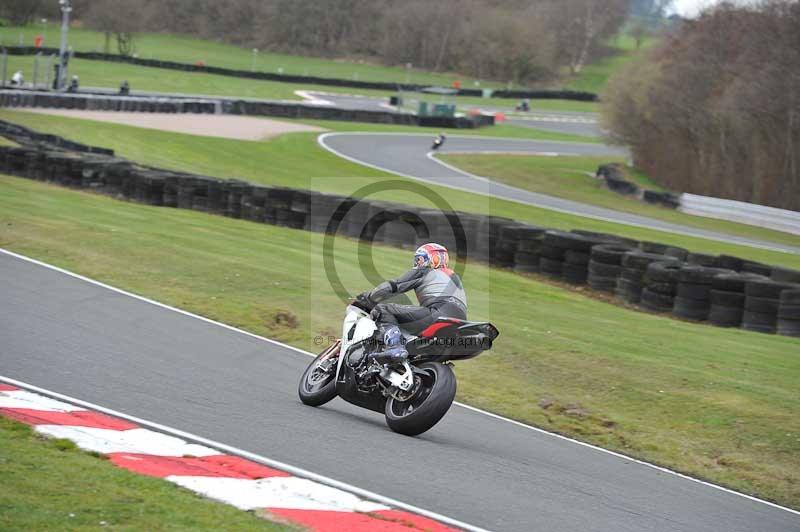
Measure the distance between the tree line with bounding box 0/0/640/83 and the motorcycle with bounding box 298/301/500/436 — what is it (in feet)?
327

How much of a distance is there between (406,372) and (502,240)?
11268 mm

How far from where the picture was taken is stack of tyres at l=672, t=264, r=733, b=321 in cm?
1602

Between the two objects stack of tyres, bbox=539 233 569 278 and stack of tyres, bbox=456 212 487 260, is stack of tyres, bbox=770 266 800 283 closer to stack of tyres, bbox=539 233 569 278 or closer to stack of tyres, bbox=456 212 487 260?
stack of tyres, bbox=539 233 569 278

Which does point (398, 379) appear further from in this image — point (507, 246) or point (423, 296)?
point (507, 246)

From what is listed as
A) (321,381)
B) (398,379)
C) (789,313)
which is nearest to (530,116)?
(789,313)

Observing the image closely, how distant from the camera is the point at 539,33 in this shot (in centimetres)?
10806

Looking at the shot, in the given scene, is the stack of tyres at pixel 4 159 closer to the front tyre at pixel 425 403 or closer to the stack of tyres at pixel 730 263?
the stack of tyres at pixel 730 263

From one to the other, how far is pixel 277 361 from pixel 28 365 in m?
2.56

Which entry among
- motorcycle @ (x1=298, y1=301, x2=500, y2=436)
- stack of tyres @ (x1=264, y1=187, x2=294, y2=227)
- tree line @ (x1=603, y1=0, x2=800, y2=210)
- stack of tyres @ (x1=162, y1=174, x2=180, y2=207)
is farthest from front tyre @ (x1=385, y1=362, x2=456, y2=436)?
tree line @ (x1=603, y1=0, x2=800, y2=210)

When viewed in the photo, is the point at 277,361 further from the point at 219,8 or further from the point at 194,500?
the point at 219,8

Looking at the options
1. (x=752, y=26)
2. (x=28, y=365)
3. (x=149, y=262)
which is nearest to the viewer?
(x=28, y=365)

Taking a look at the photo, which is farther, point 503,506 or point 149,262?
point 149,262

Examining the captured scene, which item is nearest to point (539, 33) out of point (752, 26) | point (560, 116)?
point (560, 116)

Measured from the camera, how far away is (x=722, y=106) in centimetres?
4006
